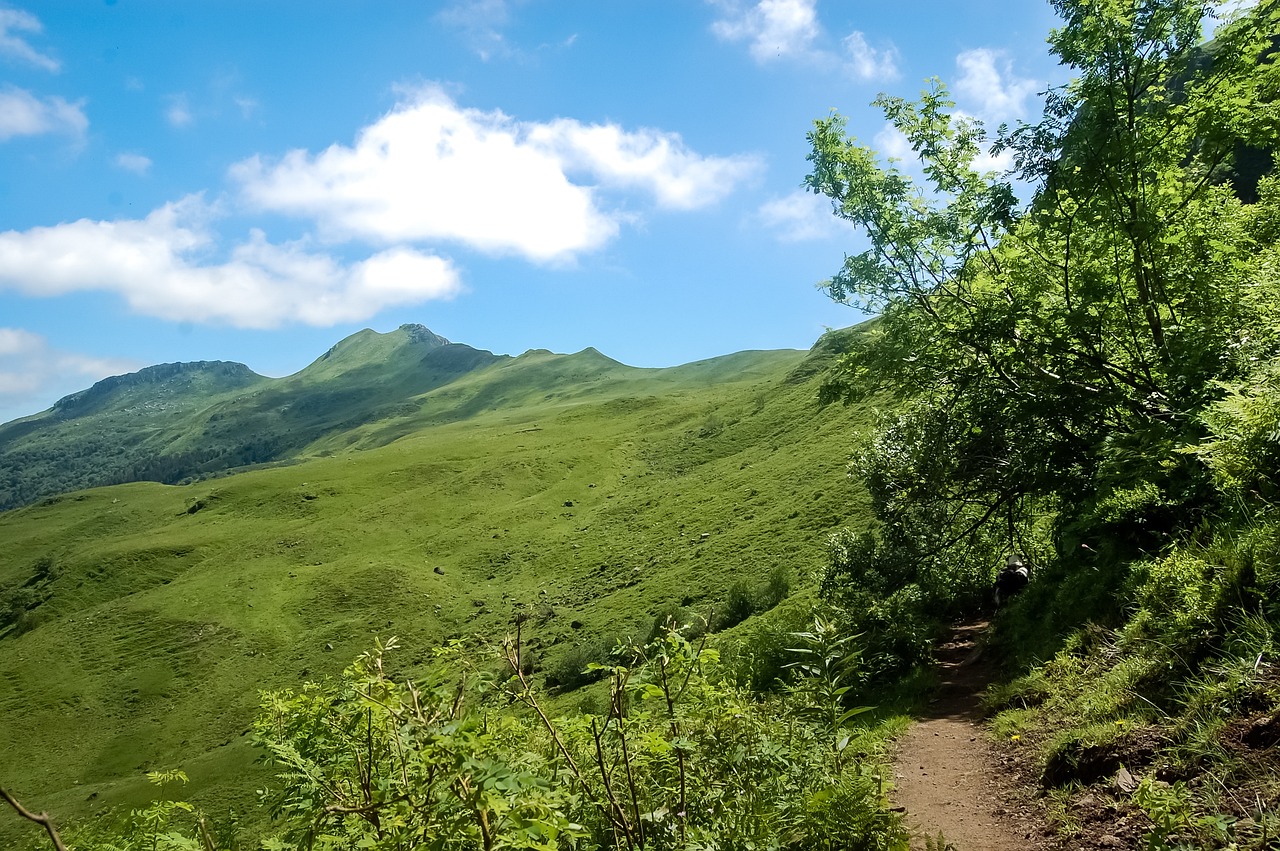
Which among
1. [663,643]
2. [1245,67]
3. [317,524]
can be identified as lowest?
[317,524]

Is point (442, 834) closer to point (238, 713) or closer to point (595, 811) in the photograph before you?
point (595, 811)

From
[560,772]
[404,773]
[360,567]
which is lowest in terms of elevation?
[360,567]

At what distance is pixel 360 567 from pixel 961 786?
105 metres

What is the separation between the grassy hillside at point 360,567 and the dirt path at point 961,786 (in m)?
33.6

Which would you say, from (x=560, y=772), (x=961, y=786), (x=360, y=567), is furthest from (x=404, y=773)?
(x=360, y=567)

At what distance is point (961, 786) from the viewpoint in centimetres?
909

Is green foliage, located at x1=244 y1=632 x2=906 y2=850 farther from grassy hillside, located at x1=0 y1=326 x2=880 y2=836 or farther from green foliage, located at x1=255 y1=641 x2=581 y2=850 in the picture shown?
grassy hillside, located at x1=0 y1=326 x2=880 y2=836

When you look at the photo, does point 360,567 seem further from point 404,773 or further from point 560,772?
point 404,773

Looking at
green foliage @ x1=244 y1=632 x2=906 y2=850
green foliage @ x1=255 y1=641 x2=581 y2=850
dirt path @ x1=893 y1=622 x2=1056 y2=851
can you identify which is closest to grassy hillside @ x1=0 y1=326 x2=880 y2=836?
dirt path @ x1=893 y1=622 x2=1056 y2=851

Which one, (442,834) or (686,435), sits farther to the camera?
(686,435)

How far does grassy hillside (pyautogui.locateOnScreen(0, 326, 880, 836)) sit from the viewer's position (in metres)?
67.6

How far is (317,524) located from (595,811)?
13371cm

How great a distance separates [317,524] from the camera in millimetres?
125938

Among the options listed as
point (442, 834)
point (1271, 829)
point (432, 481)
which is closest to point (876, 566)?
point (1271, 829)
